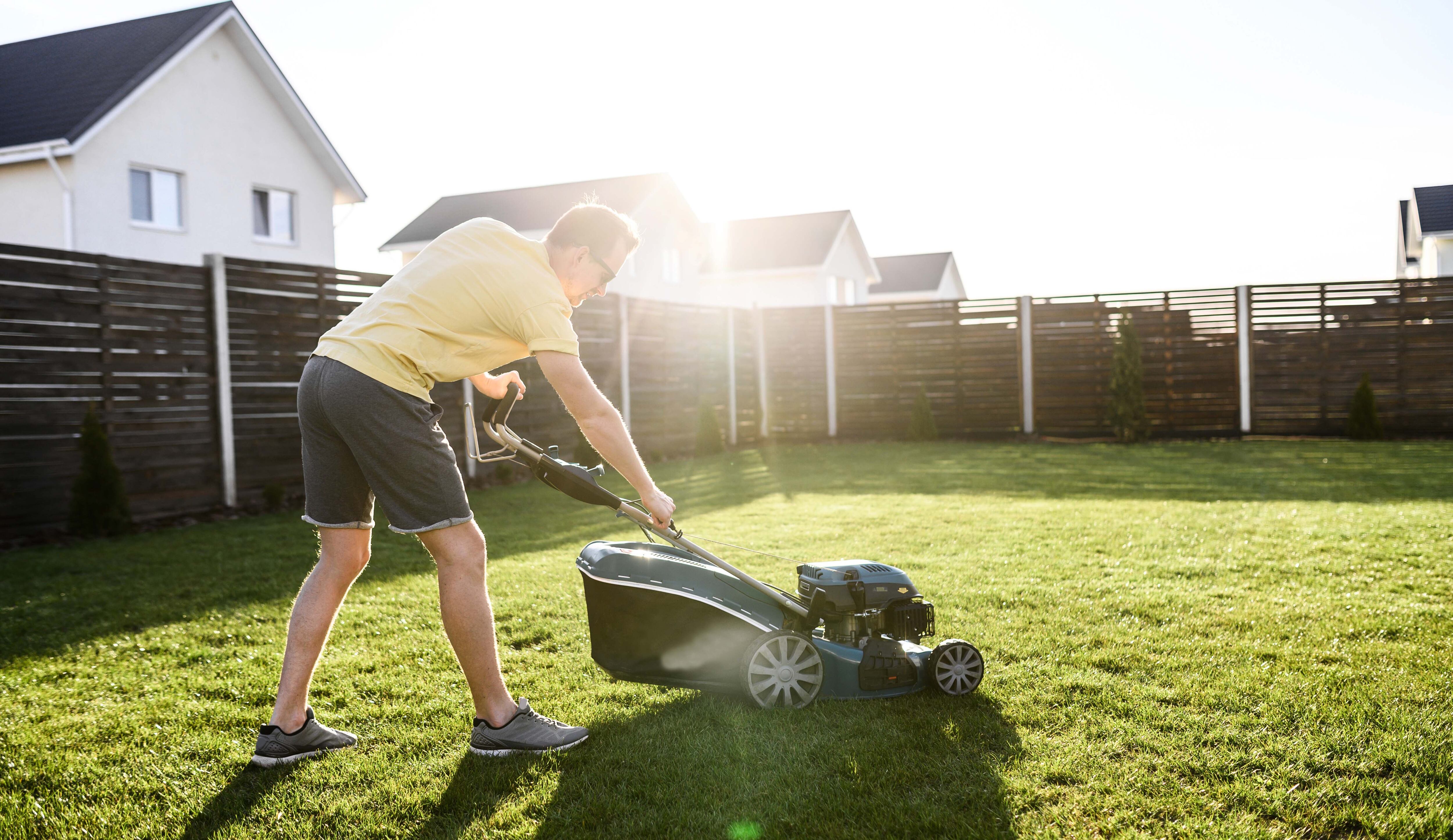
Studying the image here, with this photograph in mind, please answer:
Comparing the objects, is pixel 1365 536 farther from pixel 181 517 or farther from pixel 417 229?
pixel 417 229

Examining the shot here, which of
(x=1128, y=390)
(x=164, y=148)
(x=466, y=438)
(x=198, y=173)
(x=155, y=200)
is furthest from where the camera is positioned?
(x=198, y=173)

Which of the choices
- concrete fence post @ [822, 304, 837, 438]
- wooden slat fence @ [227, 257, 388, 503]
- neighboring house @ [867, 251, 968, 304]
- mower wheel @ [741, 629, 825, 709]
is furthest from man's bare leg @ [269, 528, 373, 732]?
neighboring house @ [867, 251, 968, 304]

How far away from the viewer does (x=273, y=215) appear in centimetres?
1859

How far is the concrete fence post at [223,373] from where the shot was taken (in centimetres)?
789

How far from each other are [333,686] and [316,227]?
1789 centimetres

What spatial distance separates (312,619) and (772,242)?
95.4ft

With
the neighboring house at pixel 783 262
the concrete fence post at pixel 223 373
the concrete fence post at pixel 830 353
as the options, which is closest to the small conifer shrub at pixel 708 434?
the concrete fence post at pixel 830 353

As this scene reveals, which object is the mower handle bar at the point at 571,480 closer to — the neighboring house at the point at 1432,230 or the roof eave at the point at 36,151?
the roof eave at the point at 36,151

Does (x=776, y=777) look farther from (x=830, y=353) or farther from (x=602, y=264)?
(x=830, y=353)

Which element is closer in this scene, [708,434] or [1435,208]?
[708,434]

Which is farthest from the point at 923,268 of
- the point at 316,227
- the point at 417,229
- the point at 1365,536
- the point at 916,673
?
the point at 916,673

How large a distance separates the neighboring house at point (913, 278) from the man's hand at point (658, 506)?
118ft

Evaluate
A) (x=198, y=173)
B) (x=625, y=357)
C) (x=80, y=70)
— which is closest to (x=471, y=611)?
(x=625, y=357)

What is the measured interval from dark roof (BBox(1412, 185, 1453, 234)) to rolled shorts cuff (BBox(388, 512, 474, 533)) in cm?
2880
